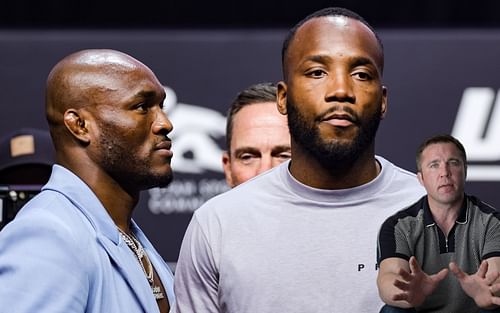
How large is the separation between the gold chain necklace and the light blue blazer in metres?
0.07

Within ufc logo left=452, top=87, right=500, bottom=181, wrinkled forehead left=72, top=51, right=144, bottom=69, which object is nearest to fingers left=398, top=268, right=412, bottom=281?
wrinkled forehead left=72, top=51, right=144, bottom=69

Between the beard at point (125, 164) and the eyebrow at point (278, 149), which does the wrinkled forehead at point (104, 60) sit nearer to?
the beard at point (125, 164)

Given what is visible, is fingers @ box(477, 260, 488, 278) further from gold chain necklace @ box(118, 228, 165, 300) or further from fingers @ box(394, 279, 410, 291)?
gold chain necklace @ box(118, 228, 165, 300)

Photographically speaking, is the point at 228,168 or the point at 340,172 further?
the point at 228,168

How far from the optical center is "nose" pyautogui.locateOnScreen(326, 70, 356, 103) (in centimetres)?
142

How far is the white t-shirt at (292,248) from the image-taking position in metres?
1.43

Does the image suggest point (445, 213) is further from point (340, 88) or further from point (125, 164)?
point (125, 164)

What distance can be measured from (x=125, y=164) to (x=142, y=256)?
212 mm

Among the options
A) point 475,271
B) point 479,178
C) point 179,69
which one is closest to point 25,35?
point 179,69

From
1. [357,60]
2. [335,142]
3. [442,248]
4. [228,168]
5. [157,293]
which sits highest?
[357,60]

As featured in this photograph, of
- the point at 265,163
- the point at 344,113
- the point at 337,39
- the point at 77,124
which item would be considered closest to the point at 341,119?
the point at 344,113

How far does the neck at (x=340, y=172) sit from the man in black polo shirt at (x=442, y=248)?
67 mm

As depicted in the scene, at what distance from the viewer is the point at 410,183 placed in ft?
4.86

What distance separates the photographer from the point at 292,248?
4.79 feet
